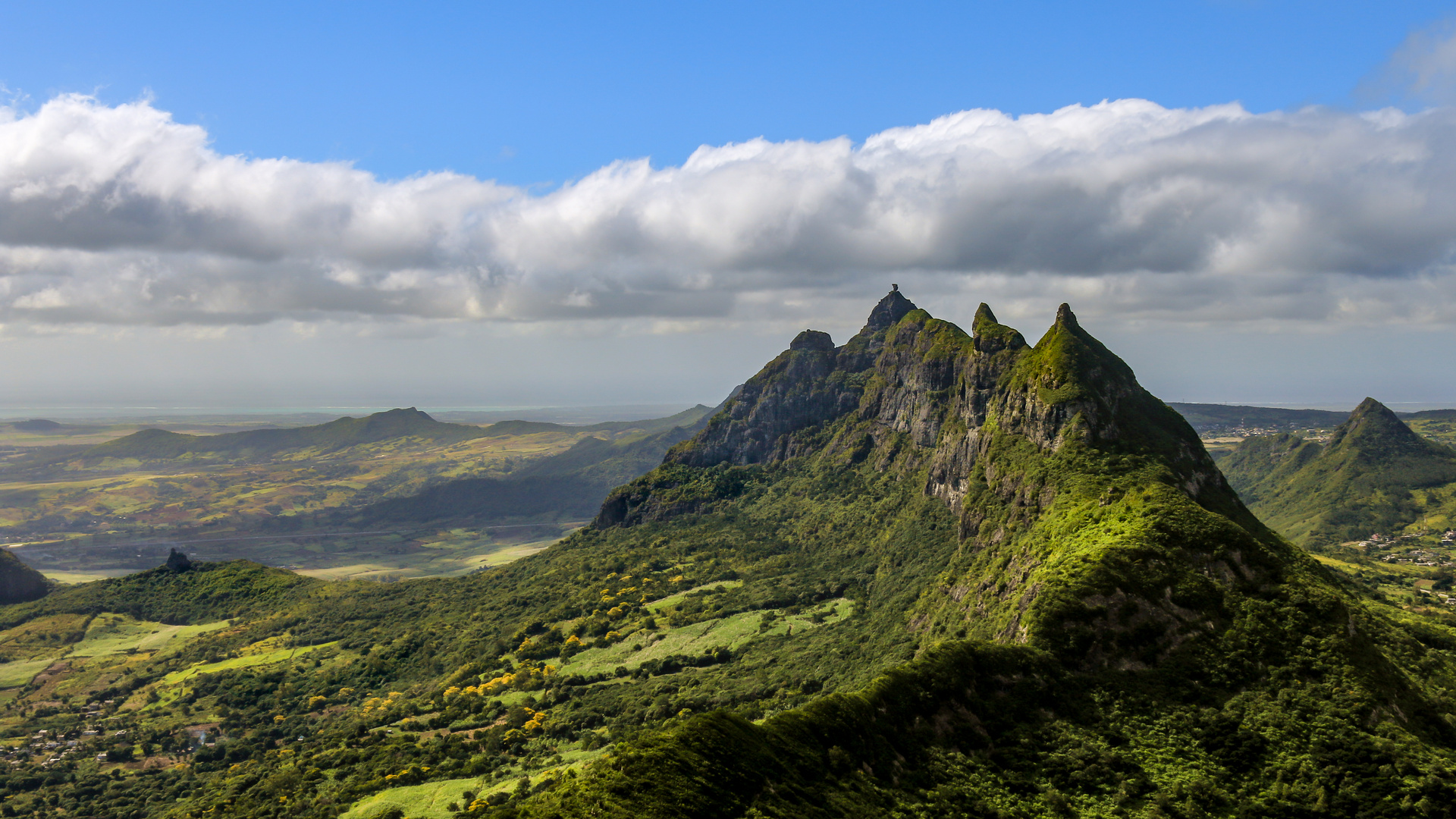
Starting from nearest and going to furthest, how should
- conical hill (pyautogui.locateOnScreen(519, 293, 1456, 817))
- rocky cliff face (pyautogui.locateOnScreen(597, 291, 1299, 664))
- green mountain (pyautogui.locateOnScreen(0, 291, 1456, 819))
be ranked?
conical hill (pyautogui.locateOnScreen(519, 293, 1456, 817)), green mountain (pyautogui.locateOnScreen(0, 291, 1456, 819)), rocky cliff face (pyautogui.locateOnScreen(597, 291, 1299, 664))

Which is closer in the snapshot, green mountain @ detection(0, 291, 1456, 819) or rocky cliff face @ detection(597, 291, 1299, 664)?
green mountain @ detection(0, 291, 1456, 819)

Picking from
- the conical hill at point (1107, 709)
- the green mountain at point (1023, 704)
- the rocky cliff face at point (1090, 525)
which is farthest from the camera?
the rocky cliff face at point (1090, 525)

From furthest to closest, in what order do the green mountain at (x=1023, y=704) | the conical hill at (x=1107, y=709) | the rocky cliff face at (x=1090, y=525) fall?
the rocky cliff face at (x=1090, y=525) < the green mountain at (x=1023, y=704) < the conical hill at (x=1107, y=709)

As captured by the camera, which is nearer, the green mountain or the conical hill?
the conical hill

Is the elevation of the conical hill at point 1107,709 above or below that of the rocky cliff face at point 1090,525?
below

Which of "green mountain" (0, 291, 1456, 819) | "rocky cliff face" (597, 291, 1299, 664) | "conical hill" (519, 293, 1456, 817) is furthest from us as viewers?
"rocky cliff face" (597, 291, 1299, 664)

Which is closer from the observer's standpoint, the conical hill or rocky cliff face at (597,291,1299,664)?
the conical hill

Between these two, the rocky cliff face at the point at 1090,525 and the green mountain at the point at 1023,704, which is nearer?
the green mountain at the point at 1023,704

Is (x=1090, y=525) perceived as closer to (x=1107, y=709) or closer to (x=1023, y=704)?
(x=1107, y=709)

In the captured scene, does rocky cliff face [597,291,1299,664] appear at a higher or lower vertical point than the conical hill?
higher

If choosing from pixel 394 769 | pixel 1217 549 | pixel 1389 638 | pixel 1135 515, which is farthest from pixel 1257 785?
pixel 394 769

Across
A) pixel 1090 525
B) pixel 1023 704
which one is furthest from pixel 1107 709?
pixel 1090 525

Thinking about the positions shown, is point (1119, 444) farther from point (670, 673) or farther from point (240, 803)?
point (240, 803)
